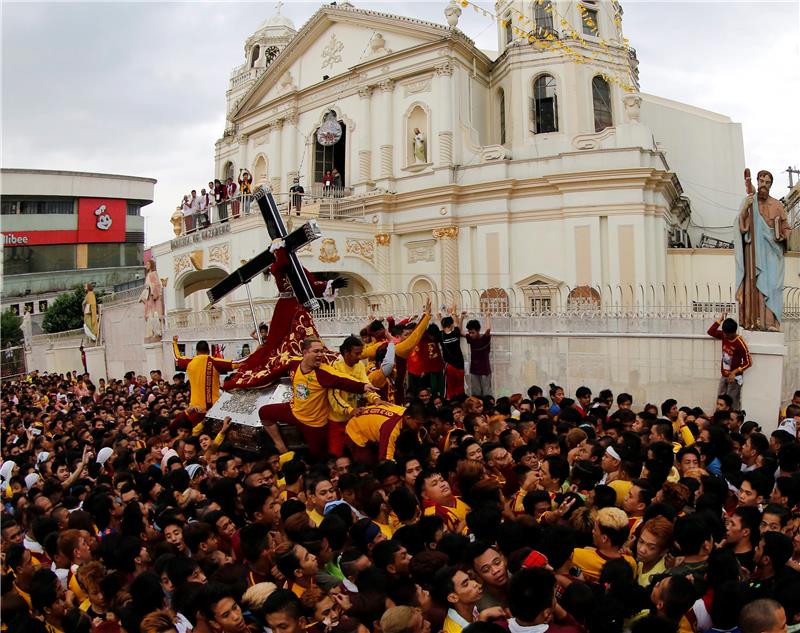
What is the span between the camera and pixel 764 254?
930cm

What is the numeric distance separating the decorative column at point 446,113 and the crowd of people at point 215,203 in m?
7.20

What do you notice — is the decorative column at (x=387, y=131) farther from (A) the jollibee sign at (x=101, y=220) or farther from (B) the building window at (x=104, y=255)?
(B) the building window at (x=104, y=255)

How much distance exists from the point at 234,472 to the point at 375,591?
3.52 m

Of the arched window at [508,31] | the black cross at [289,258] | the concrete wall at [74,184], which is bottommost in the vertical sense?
the black cross at [289,258]

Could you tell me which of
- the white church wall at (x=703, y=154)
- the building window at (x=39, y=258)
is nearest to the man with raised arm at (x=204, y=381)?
the white church wall at (x=703, y=154)

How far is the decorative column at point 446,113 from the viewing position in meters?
24.5

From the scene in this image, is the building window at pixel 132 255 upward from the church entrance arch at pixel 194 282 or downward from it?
upward

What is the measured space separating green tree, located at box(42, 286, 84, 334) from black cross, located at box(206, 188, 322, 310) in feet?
128

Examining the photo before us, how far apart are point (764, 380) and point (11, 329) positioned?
4828cm

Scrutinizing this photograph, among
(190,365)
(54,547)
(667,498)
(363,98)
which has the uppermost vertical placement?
(363,98)

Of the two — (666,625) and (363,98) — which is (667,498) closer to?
(666,625)

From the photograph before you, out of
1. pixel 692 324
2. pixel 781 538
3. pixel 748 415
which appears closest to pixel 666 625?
pixel 781 538

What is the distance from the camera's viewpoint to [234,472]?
6.81 m

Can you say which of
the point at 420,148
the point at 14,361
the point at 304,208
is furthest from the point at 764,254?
the point at 14,361
